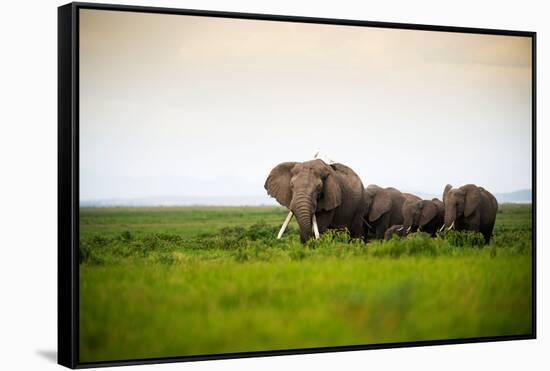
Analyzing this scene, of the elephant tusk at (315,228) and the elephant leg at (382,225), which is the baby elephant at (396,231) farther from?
the elephant tusk at (315,228)

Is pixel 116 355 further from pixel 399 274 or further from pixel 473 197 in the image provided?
pixel 473 197

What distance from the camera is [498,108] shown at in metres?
13.4

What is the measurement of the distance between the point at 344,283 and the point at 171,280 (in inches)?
67.0

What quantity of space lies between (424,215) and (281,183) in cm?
155

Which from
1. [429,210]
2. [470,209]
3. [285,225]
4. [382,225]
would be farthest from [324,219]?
[470,209]

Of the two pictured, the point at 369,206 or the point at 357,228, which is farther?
the point at 357,228

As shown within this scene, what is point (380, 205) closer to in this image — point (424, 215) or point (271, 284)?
point (424, 215)

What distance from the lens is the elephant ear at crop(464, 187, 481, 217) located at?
13.0 meters

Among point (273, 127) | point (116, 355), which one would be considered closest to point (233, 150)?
point (273, 127)

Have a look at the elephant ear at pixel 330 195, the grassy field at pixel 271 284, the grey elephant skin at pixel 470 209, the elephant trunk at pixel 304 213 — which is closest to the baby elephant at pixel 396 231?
the grassy field at pixel 271 284

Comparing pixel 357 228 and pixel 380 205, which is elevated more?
pixel 380 205

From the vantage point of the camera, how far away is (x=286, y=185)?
1273cm

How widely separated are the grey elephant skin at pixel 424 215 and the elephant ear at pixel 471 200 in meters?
0.24

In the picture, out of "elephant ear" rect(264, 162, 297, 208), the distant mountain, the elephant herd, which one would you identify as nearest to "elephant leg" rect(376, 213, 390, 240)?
the elephant herd
